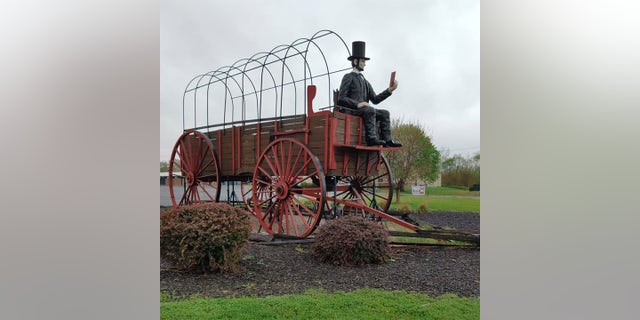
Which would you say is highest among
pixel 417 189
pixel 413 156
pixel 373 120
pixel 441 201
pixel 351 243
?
pixel 373 120

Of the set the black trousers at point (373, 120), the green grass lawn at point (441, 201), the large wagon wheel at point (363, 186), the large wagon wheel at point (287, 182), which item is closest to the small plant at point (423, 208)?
the green grass lawn at point (441, 201)

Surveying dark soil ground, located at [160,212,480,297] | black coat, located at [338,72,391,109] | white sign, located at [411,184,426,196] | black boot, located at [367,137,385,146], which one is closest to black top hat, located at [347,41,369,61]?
black coat, located at [338,72,391,109]

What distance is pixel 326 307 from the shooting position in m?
3.08

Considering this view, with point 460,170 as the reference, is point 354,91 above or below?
above

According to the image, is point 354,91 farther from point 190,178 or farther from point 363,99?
point 190,178

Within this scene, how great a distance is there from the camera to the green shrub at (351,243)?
411 cm

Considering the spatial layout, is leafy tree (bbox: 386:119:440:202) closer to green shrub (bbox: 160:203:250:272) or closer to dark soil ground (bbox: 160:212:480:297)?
dark soil ground (bbox: 160:212:480:297)

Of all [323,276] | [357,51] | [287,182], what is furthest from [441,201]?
[323,276]

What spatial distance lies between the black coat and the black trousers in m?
0.10

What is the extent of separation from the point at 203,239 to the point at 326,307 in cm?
139
